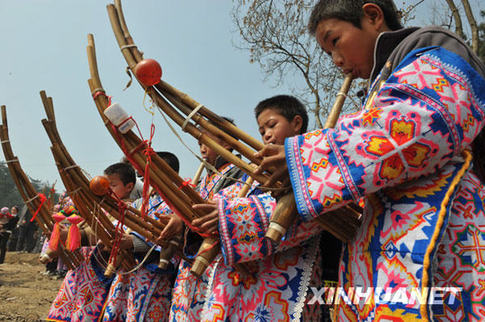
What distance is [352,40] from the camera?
147 centimetres

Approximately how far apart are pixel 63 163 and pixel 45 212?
98 cm

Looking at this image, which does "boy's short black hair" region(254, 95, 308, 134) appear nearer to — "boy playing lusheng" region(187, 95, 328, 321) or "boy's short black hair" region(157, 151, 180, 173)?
"boy playing lusheng" region(187, 95, 328, 321)

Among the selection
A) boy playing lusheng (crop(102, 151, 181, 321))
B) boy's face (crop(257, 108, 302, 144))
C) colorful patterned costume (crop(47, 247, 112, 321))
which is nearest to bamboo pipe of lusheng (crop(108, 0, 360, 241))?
boy's face (crop(257, 108, 302, 144))

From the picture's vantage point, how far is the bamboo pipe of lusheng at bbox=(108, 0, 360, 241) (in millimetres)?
1447

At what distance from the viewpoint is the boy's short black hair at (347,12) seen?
4.87ft

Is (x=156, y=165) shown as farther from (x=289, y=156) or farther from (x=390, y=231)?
(x=390, y=231)

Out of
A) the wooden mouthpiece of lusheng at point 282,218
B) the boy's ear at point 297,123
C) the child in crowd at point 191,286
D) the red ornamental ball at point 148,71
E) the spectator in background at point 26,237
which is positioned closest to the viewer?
the wooden mouthpiece of lusheng at point 282,218

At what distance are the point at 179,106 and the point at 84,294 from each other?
Result: 238 centimetres

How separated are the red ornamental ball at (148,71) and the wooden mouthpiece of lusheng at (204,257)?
2.30 ft

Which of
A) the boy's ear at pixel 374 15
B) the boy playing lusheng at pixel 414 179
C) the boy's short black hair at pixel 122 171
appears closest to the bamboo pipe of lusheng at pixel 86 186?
the boy's short black hair at pixel 122 171

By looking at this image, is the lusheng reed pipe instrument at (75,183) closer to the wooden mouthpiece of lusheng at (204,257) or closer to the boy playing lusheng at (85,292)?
the boy playing lusheng at (85,292)

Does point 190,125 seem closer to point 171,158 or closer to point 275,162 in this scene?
point 275,162

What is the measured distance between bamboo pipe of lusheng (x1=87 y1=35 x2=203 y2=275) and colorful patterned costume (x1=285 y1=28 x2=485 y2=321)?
2.13 ft

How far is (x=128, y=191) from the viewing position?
372cm
